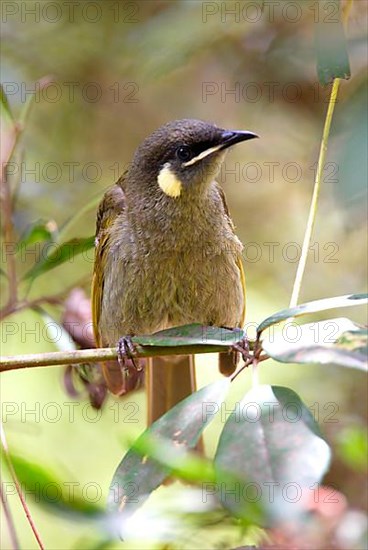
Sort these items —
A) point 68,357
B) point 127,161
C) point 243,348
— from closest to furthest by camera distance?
1. point 243,348
2. point 68,357
3. point 127,161

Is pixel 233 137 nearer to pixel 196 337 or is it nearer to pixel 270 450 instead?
pixel 196 337

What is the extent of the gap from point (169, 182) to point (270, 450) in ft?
5.56

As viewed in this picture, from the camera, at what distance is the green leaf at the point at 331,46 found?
6.94 feet

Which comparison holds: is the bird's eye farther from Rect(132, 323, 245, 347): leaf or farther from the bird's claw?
the bird's claw

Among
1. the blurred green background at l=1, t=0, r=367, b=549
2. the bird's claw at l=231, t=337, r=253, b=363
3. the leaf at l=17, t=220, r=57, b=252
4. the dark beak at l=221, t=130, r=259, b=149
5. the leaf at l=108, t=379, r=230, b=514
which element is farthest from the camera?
the blurred green background at l=1, t=0, r=367, b=549

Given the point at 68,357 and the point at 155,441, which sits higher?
→ the point at 68,357

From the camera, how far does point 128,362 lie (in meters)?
2.70

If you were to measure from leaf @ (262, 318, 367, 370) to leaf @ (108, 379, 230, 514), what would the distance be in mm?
131

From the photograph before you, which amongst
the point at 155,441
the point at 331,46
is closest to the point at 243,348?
the point at 155,441

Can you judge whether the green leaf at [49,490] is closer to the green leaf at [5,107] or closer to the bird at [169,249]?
the bird at [169,249]

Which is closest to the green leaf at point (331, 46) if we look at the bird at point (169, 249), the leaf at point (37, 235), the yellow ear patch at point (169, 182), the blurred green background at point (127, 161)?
the bird at point (169, 249)

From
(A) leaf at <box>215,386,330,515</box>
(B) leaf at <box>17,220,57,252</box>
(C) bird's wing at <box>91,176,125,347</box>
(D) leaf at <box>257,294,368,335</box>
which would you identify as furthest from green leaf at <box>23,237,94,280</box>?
(A) leaf at <box>215,386,330,515</box>

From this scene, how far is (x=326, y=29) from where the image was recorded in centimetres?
219

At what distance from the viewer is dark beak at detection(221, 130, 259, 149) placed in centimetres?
268
